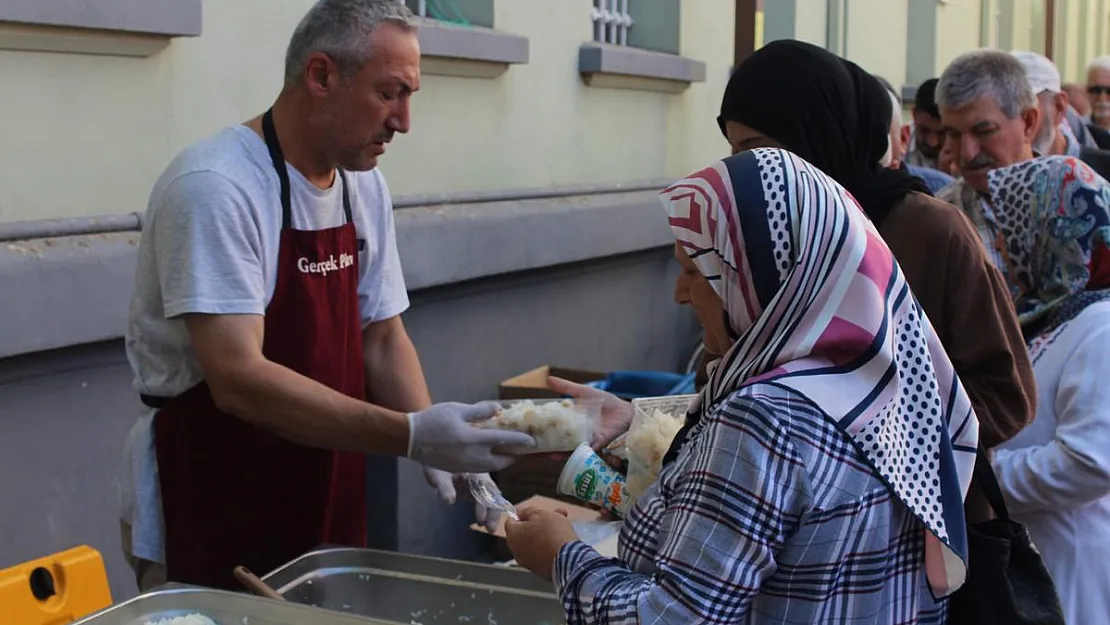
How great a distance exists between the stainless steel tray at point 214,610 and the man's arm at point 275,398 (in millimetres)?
428

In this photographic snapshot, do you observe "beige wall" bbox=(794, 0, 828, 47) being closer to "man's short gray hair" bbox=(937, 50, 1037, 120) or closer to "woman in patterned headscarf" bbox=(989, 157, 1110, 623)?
"man's short gray hair" bbox=(937, 50, 1037, 120)

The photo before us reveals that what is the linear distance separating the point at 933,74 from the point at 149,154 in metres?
9.30

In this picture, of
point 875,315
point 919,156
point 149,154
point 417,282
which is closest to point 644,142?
point 919,156

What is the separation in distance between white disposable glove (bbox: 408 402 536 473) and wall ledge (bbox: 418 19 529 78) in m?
2.29

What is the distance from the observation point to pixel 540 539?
6.13 ft

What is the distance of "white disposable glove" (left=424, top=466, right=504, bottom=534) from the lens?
2.69 meters

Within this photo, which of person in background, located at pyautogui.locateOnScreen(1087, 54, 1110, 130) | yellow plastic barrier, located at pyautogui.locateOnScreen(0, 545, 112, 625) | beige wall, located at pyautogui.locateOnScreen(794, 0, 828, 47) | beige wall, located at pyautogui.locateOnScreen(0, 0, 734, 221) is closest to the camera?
yellow plastic barrier, located at pyautogui.locateOnScreen(0, 545, 112, 625)

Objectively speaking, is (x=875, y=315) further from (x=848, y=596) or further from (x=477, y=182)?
(x=477, y=182)

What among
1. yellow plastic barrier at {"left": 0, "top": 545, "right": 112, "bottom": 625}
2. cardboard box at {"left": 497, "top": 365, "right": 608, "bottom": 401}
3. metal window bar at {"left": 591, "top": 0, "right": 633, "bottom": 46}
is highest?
metal window bar at {"left": 591, "top": 0, "right": 633, "bottom": 46}

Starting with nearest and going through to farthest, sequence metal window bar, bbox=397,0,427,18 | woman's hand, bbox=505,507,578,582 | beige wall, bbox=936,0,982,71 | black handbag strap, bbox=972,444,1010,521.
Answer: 1. woman's hand, bbox=505,507,578,582
2. black handbag strap, bbox=972,444,1010,521
3. metal window bar, bbox=397,0,427,18
4. beige wall, bbox=936,0,982,71

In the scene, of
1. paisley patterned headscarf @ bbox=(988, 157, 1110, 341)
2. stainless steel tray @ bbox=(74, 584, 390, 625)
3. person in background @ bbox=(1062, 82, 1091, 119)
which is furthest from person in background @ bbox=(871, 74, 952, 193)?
person in background @ bbox=(1062, 82, 1091, 119)

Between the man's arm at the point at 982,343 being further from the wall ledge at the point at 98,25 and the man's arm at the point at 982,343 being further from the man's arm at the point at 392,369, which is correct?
the wall ledge at the point at 98,25

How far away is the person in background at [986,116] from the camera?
359 centimetres

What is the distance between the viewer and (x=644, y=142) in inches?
251
